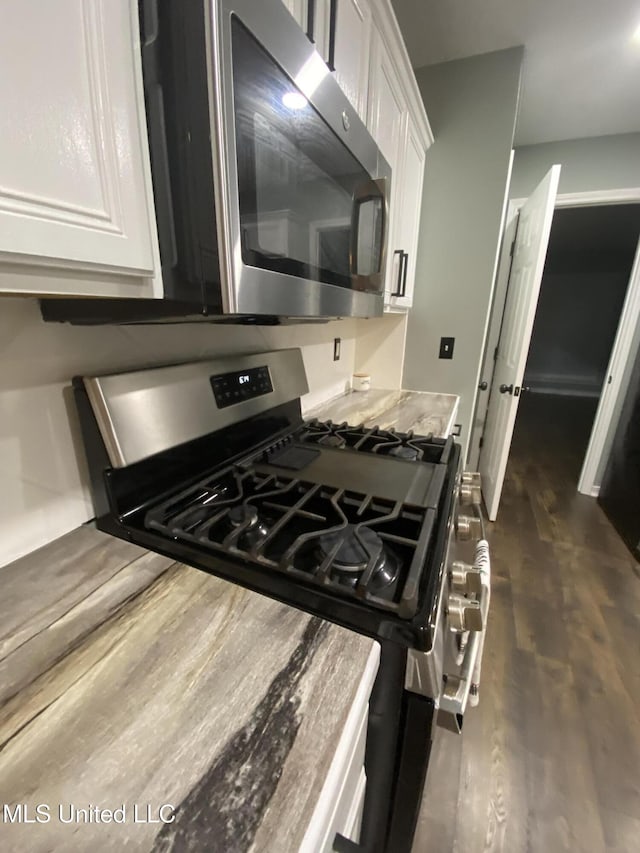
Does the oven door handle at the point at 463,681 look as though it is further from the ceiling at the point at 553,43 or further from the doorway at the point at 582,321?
the ceiling at the point at 553,43

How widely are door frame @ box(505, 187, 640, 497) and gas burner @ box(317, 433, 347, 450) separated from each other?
2.21 metres

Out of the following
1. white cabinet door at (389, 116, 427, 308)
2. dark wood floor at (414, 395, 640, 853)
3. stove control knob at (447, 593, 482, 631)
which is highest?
white cabinet door at (389, 116, 427, 308)

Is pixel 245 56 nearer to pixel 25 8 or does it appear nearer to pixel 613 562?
pixel 25 8

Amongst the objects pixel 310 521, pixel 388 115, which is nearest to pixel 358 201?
pixel 388 115

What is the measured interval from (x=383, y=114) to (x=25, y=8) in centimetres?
110

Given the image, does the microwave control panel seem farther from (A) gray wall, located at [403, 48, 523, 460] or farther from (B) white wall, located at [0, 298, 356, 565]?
(A) gray wall, located at [403, 48, 523, 460]

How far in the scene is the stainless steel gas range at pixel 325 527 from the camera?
49cm

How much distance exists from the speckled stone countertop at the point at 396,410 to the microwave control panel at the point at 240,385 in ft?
1.44

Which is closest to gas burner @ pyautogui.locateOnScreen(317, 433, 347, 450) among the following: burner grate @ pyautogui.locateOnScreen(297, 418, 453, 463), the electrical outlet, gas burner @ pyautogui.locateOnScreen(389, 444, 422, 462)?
burner grate @ pyautogui.locateOnScreen(297, 418, 453, 463)

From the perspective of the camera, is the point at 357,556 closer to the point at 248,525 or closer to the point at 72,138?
the point at 248,525

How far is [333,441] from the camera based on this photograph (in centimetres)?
109

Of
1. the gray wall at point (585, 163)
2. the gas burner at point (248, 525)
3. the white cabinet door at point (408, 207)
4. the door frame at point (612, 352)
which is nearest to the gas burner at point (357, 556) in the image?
the gas burner at point (248, 525)

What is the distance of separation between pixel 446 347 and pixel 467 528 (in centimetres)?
138

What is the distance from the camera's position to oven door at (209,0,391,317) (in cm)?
43
